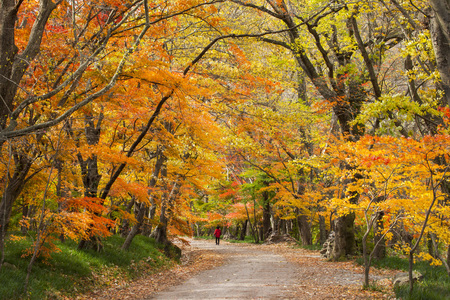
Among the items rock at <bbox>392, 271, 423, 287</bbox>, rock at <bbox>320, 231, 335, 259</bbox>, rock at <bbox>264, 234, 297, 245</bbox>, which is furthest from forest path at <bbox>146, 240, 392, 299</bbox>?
rock at <bbox>264, 234, 297, 245</bbox>

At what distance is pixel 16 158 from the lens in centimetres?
675

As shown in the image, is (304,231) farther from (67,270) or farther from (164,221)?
(67,270)

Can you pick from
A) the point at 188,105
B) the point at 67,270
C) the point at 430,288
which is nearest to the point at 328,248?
the point at 430,288

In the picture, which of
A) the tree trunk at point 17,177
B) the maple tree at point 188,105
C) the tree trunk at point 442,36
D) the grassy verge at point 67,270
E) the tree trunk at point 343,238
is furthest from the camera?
the tree trunk at point 343,238

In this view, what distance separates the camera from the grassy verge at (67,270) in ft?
19.7

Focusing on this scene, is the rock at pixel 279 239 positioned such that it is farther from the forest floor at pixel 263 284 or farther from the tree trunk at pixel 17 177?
the tree trunk at pixel 17 177

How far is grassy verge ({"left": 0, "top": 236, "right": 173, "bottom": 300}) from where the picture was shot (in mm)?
5994

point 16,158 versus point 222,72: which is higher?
point 222,72

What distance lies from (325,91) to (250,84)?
2556mm

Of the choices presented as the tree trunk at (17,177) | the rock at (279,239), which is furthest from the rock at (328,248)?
the tree trunk at (17,177)

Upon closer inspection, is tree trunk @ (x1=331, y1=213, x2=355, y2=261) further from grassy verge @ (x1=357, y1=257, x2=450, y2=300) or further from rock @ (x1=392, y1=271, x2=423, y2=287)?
rock @ (x1=392, y1=271, x2=423, y2=287)

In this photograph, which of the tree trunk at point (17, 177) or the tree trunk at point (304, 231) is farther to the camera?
the tree trunk at point (304, 231)

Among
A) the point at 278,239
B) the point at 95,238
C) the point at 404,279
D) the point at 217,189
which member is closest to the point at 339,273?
the point at 404,279

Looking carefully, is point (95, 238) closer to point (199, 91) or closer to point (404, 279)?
point (199, 91)
